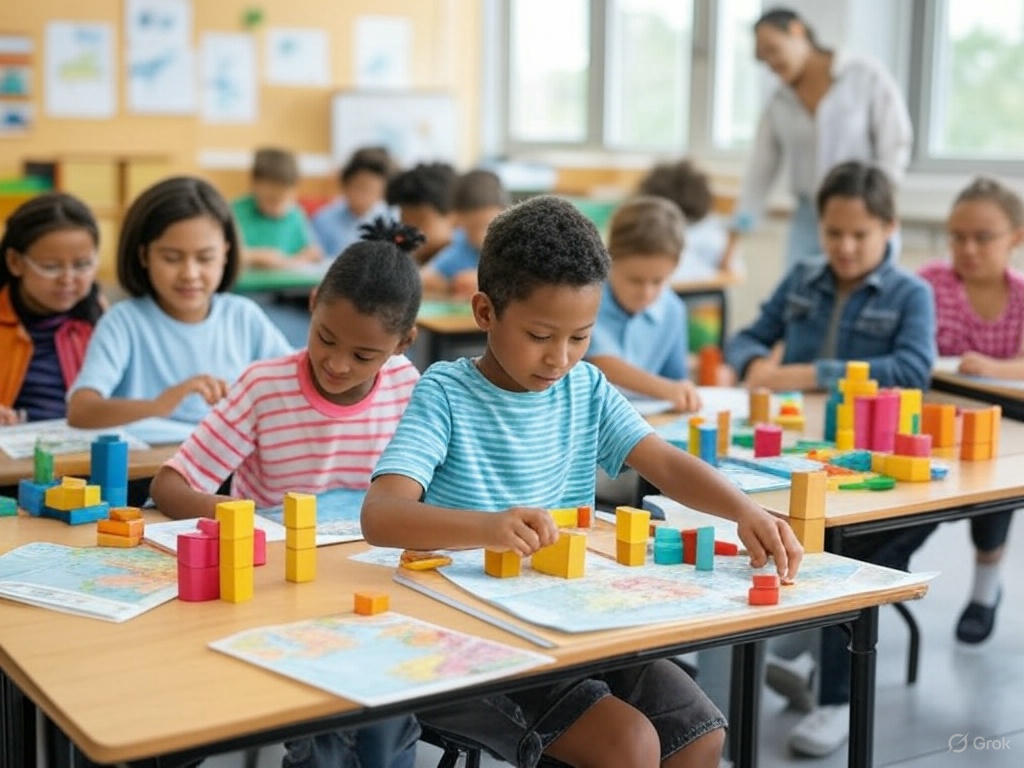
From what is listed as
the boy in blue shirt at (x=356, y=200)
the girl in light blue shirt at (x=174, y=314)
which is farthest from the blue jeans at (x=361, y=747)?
the boy in blue shirt at (x=356, y=200)

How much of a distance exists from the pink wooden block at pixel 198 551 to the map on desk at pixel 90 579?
0.06 m

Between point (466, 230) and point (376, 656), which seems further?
point (466, 230)

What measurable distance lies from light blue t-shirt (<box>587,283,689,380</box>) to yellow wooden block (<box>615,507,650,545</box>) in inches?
59.8

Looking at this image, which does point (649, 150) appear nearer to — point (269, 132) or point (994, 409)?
point (269, 132)

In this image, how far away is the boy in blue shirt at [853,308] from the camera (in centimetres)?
351

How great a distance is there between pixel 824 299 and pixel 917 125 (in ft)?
10.9

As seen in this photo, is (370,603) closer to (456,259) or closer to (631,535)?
(631,535)

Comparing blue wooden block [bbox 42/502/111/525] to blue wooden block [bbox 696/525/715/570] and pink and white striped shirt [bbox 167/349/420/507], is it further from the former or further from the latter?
blue wooden block [bbox 696/525/715/570]

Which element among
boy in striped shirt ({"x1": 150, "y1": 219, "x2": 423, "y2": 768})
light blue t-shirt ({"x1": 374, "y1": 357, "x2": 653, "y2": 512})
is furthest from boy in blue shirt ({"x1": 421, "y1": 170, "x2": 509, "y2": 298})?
light blue t-shirt ({"x1": 374, "y1": 357, "x2": 653, "y2": 512})

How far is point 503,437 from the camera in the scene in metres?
2.11

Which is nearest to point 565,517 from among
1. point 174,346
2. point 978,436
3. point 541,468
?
point 541,468

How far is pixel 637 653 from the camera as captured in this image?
1.69 meters

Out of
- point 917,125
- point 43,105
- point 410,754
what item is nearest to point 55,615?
point 410,754

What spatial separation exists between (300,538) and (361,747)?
30 centimetres
